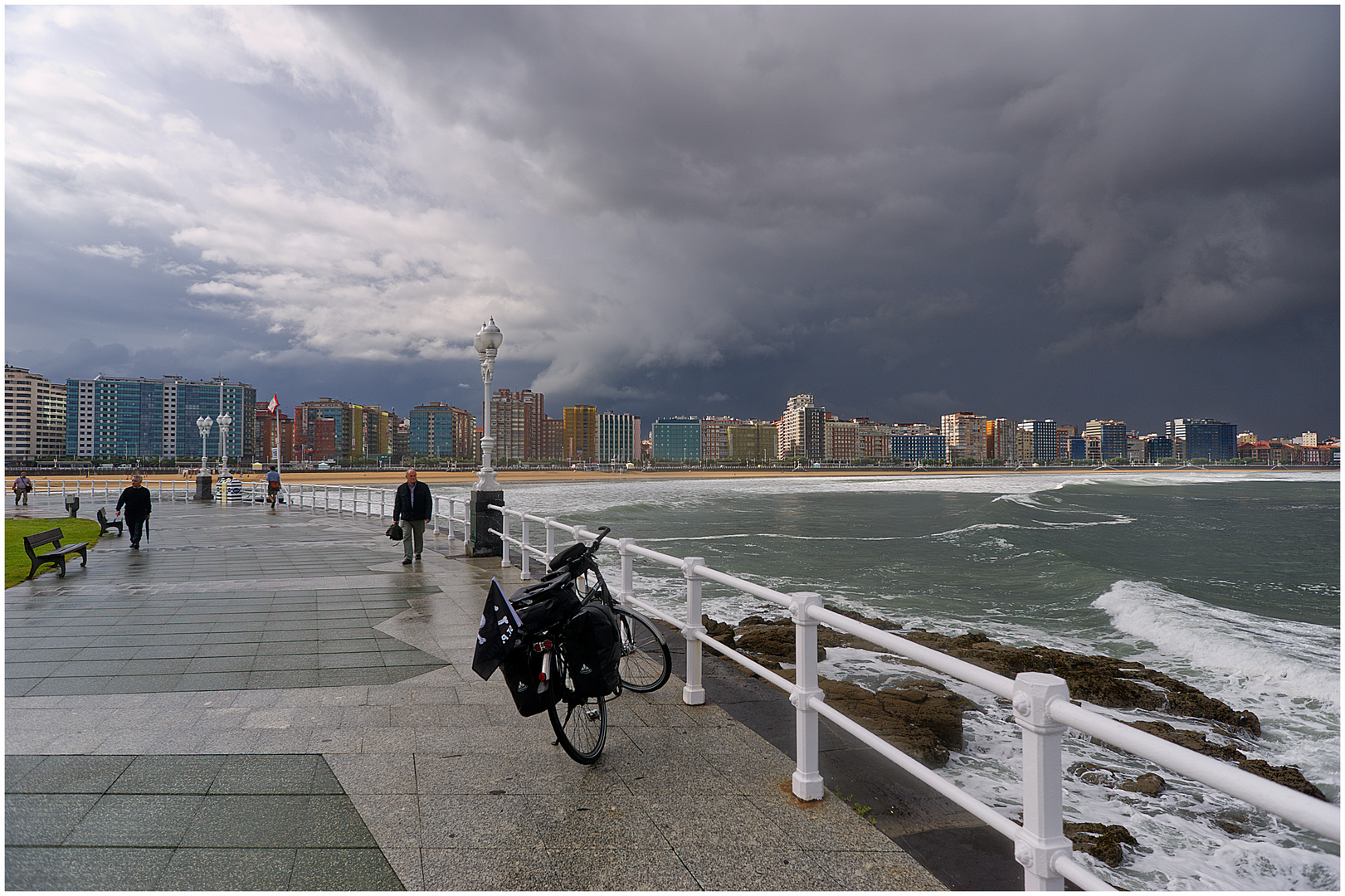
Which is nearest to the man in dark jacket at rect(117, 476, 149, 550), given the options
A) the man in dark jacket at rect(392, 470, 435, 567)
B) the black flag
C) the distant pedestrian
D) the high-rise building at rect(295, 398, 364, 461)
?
the man in dark jacket at rect(392, 470, 435, 567)

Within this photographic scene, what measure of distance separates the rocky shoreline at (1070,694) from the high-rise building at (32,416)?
136094mm

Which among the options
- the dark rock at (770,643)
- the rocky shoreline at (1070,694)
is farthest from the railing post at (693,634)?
the dark rock at (770,643)

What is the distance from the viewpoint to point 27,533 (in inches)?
633

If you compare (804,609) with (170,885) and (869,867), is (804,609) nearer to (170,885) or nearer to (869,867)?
(869,867)

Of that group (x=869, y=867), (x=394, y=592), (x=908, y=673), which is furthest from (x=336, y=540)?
(x=869, y=867)

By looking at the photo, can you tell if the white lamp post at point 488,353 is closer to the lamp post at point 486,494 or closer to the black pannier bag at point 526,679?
the lamp post at point 486,494

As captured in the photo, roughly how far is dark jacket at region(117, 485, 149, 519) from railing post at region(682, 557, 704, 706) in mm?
13886

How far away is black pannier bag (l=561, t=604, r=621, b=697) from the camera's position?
3.81m

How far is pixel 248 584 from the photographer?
9695 millimetres

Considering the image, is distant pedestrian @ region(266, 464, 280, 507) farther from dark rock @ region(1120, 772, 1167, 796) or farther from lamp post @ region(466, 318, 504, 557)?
dark rock @ region(1120, 772, 1167, 796)

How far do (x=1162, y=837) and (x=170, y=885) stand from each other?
602 cm

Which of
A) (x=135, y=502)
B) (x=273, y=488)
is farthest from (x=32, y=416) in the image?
(x=135, y=502)

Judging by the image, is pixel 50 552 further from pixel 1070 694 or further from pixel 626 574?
pixel 1070 694

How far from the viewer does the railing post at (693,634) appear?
463cm
